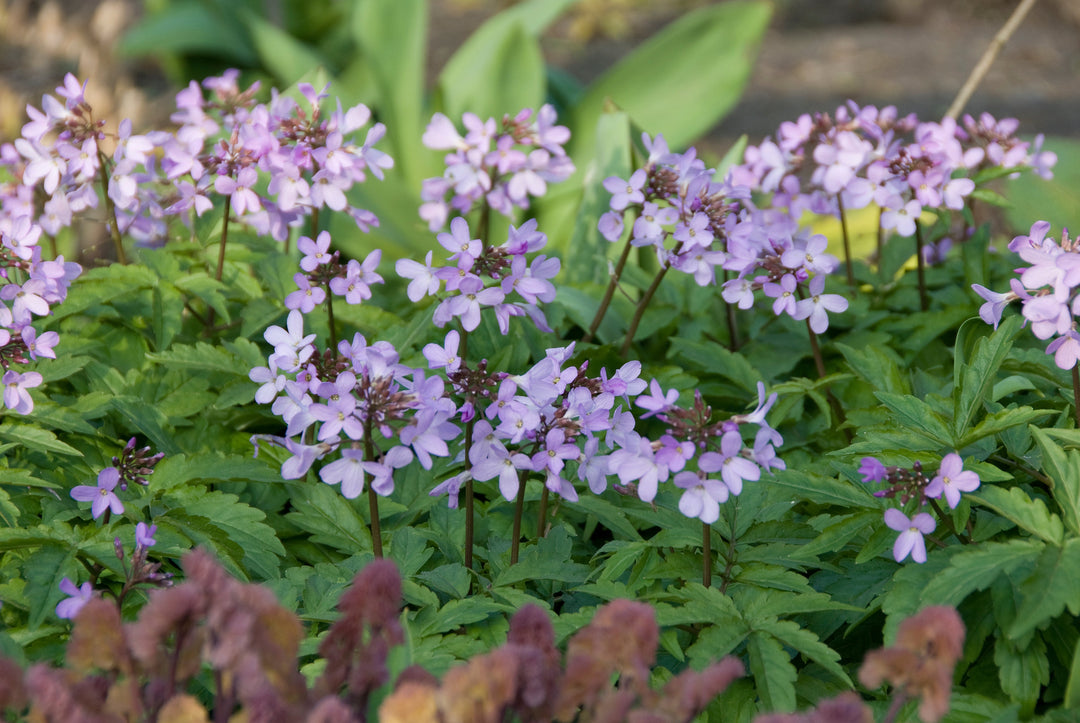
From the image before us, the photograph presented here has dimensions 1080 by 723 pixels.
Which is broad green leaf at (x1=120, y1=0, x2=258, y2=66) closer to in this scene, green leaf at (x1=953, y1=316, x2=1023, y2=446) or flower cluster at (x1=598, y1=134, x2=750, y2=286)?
flower cluster at (x1=598, y1=134, x2=750, y2=286)

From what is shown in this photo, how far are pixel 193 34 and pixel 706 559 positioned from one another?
4.47 m

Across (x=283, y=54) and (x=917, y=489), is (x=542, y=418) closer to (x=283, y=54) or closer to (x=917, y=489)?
(x=917, y=489)

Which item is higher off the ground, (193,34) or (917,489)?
(193,34)

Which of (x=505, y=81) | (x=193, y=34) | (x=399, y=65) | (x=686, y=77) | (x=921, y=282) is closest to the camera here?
(x=921, y=282)

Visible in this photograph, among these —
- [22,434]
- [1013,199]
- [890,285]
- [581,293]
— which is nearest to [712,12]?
[1013,199]

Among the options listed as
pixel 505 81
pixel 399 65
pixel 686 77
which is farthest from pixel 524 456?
pixel 686 77

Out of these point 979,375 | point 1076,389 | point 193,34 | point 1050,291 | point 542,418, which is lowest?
point 1076,389

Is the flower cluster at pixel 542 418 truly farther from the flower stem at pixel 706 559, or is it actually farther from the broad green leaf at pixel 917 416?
the broad green leaf at pixel 917 416

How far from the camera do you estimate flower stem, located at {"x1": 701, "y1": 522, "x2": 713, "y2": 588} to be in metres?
1.49

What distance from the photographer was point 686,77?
446 centimetres

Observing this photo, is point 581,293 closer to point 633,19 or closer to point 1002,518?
point 1002,518

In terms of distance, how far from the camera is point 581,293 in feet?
7.74

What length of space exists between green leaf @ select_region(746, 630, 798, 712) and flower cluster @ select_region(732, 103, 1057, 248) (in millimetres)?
1031

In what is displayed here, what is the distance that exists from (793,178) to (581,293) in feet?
1.93
